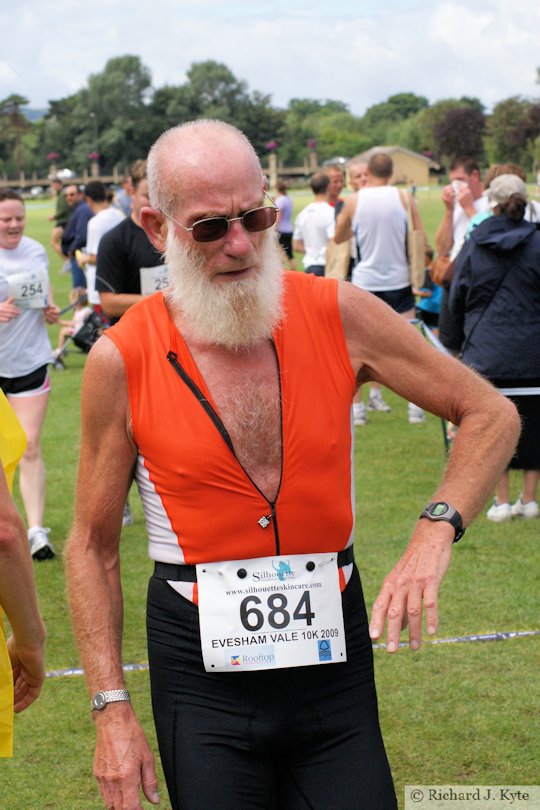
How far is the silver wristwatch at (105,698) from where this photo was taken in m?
2.59

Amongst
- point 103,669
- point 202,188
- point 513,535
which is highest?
point 202,188

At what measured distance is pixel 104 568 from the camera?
276 centimetres

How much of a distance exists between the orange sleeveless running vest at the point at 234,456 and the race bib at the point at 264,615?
0.04m

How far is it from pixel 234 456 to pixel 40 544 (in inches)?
198

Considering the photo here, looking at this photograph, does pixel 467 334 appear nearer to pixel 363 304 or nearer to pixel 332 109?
pixel 363 304

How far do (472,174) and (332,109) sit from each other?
18378 centimetres

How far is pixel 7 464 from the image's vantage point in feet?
9.09

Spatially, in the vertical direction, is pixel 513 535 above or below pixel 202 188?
below

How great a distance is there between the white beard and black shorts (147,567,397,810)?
0.60 metres

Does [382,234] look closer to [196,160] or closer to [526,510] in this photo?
[526,510]

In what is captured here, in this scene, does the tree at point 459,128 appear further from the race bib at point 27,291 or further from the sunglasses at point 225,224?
the sunglasses at point 225,224

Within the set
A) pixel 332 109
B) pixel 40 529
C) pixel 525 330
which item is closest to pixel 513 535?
pixel 525 330

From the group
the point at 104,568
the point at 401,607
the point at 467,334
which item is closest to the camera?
the point at 401,607

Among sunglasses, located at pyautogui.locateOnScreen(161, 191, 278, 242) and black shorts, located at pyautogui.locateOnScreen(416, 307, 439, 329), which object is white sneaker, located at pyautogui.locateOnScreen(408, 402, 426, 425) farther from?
sunglasses, located at pyautogui.locateOnScreen(161, 191, 278, 242)
